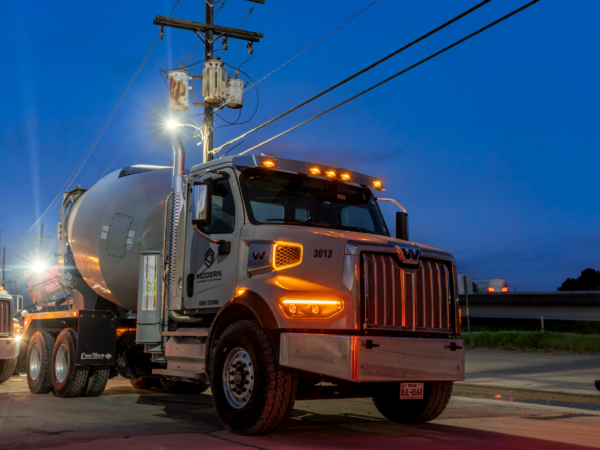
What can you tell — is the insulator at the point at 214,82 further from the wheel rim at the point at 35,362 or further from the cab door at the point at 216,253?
the cab door at the point at 216,253

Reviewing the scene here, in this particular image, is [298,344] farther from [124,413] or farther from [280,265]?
[124,413]

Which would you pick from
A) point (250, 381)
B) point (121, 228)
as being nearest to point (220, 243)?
point (250, 381)

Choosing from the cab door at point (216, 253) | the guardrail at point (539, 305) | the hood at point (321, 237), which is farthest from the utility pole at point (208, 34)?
the guardrail at point (539, 305)

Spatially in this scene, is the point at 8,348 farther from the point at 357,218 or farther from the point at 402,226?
the point at 402,226

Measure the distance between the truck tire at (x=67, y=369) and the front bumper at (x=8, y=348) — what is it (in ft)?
10.1

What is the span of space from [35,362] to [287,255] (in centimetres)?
748

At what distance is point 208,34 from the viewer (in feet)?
72.9

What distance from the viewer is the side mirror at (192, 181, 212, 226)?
25.5 feet

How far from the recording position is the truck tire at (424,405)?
8.18 metres

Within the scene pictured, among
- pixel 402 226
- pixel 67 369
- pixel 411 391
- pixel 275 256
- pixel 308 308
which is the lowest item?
pixel 67 369

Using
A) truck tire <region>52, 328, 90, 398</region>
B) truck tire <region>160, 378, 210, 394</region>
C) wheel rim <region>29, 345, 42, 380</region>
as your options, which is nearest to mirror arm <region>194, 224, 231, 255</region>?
truck tire <region>52, 328, 90, 398</region>

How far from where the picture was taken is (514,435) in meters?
7.69

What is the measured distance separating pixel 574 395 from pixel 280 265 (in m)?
8.47

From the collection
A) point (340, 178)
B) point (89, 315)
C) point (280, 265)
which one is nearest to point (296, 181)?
point (340, 178)
